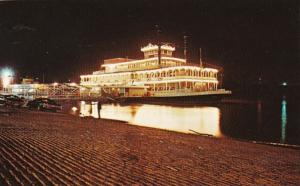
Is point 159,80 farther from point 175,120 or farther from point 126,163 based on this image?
point 126,163

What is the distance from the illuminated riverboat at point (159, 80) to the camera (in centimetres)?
5881

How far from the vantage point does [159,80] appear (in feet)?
212

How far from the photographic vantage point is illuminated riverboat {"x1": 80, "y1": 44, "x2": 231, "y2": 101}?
5881 cm

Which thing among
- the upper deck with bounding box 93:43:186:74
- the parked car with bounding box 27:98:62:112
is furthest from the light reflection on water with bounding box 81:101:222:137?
the upper deck with bounding box 93:43:186:74

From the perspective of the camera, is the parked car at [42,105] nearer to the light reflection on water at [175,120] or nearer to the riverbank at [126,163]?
the light reflection on water at [175,120]

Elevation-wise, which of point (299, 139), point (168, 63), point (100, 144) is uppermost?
point (168, 63)

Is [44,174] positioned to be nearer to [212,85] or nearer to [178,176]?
[178,176]

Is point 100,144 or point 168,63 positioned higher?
point 168,63

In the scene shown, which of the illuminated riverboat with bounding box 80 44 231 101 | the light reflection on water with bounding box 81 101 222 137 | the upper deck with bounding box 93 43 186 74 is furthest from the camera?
the upper deck with bounding box 93 43 186 74

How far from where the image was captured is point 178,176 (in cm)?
682

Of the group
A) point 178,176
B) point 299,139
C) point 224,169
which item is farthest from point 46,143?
point 299,139

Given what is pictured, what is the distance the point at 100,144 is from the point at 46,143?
1531mm

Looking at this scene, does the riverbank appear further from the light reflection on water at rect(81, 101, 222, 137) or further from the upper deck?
the upper deck

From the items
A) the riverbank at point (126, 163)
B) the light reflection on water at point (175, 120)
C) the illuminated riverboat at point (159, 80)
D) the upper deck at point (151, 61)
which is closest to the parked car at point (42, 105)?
the light reflection on water at point (175, 120)
